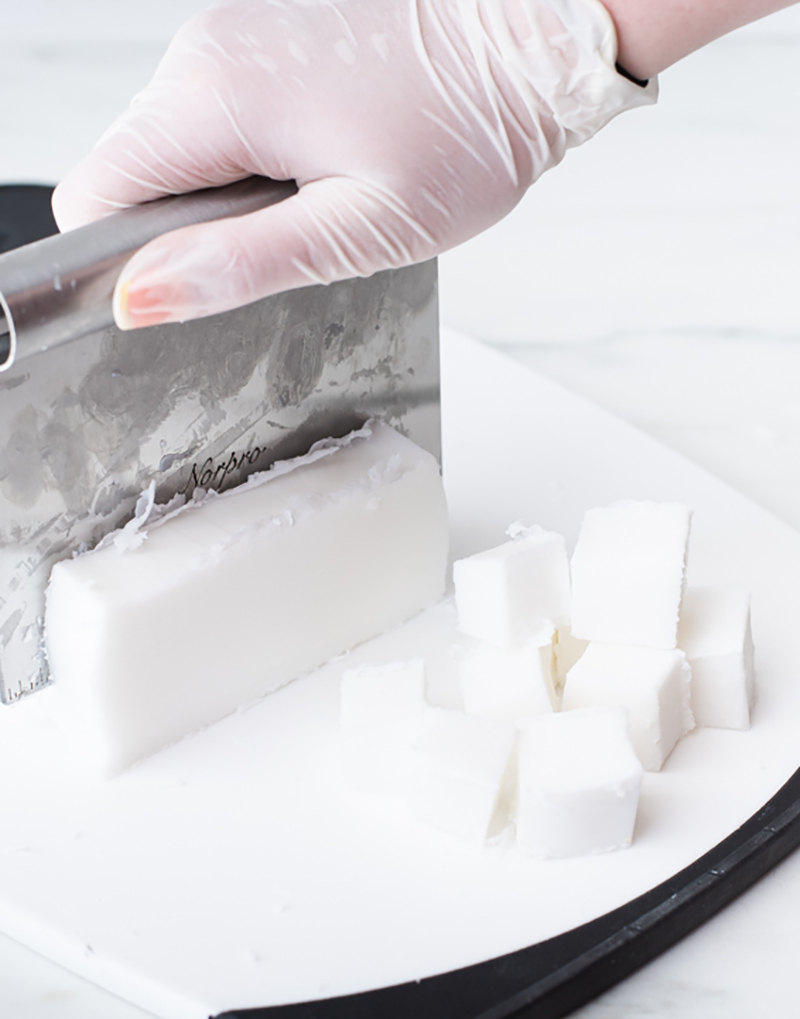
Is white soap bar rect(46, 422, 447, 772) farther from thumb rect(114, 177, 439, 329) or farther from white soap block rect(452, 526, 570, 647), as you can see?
thumb rect(114, 177, 439, 329)

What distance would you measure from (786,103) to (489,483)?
6.22 feet

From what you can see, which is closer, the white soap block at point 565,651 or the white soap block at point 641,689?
the white soap block at point 641,689

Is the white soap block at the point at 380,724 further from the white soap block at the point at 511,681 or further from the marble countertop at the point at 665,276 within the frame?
the marble countertop at the point at 665,276

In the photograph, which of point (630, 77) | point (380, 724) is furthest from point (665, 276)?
point (380, 724)

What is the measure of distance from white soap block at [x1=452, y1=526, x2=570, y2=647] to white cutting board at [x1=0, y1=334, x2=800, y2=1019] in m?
0.12

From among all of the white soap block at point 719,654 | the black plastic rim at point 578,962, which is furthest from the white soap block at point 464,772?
the white soap block at point 719,654

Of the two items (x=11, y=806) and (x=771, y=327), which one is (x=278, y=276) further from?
(x=771, y=327)

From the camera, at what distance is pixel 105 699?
4.12 feet

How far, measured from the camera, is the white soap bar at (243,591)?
1.26 meters

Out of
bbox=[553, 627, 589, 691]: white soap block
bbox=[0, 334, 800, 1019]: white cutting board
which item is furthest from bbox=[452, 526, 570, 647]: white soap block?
bbox=[0, 334, 800, 1019]: white cutting board

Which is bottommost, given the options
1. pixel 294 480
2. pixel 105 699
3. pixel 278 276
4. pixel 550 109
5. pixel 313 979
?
pixel 313 979

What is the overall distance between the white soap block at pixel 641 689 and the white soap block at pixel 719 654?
0.03 metres

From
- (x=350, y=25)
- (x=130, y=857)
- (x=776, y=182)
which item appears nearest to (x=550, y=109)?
(x=350, y=25)

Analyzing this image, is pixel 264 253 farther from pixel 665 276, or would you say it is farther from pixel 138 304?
pixel 665 276
